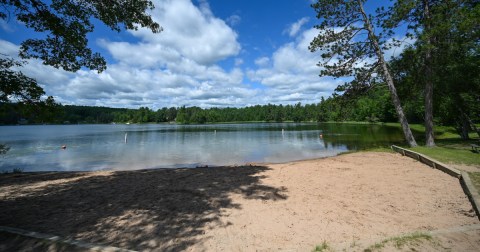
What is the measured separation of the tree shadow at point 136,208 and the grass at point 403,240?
301 cm

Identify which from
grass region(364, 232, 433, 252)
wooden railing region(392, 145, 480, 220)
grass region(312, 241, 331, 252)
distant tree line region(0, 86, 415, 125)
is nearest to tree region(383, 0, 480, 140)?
distant tree line region(0, 86, 415, 125)

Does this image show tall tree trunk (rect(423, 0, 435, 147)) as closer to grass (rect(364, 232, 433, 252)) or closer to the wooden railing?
the wooden railing

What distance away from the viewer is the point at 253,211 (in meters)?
6.19

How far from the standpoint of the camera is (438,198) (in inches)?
260

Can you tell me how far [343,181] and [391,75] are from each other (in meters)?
12.8

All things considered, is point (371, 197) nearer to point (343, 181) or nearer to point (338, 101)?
point (343, 181)

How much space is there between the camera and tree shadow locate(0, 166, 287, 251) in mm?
5016

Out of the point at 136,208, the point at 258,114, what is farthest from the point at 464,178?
the point at 258,114

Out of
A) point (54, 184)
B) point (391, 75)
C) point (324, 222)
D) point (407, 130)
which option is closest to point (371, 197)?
point (324, 222)

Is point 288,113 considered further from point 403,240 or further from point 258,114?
point 403,240

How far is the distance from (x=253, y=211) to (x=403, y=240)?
3.14 metres

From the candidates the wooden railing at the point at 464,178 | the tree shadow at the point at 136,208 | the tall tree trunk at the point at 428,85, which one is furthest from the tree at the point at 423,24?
Result: the tree shadow at the point at 136,208

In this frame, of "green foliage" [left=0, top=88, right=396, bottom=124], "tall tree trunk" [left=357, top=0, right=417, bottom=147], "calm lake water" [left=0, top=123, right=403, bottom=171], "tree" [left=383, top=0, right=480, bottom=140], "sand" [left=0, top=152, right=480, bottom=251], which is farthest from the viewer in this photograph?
"green foliage" [left=0, top=88, right=396, bottom=124]

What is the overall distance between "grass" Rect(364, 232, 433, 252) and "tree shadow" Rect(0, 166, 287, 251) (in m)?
3.01
